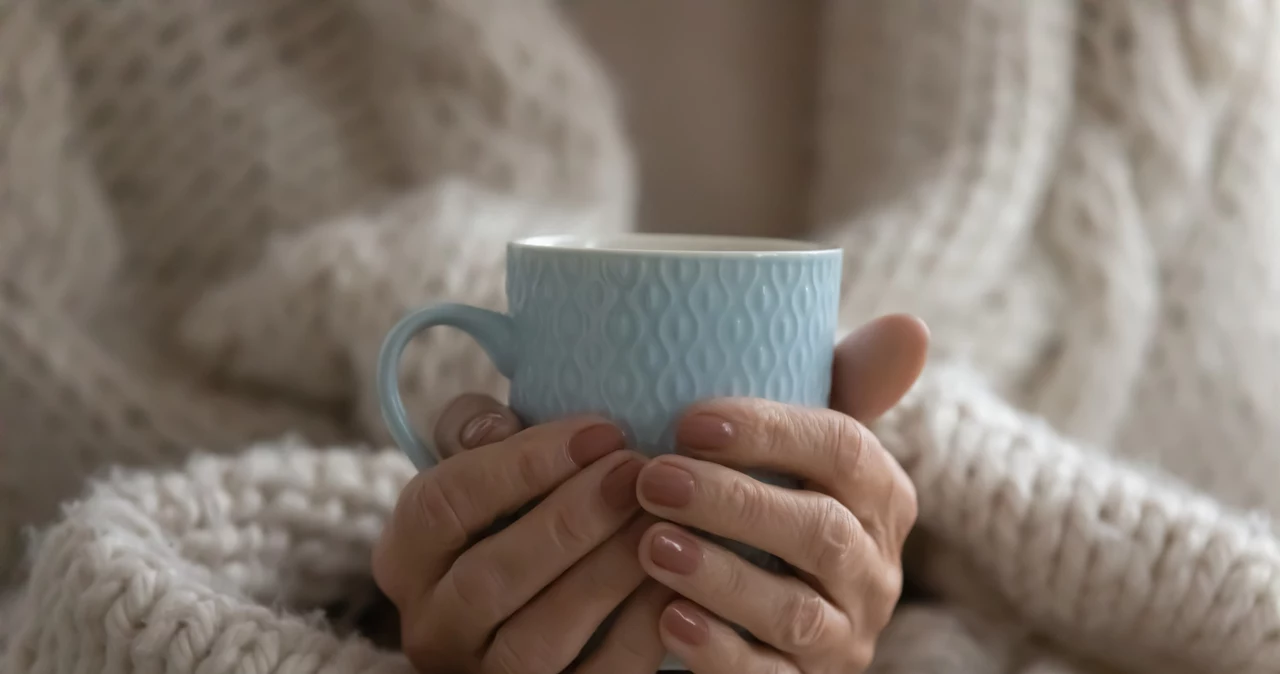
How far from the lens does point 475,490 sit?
0.42 meters

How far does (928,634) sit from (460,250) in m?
0.36

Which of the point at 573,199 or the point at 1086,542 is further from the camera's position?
the point at 573,199

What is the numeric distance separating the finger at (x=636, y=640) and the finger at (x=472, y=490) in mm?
51

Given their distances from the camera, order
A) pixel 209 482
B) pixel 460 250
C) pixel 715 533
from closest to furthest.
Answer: pixel 715 533, pixel 209 482, pixel 460 250

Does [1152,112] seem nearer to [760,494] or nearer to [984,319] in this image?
[984,319]

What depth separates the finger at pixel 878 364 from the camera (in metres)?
0.46

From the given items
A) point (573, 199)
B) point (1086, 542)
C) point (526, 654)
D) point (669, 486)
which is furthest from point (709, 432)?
point (573, 199)

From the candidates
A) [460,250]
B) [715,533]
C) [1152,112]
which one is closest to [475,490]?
[715,533]

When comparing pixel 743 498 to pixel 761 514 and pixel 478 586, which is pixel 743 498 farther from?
pixel 478 586

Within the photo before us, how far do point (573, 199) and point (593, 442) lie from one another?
349 millimetres

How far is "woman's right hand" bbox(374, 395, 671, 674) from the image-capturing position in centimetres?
40

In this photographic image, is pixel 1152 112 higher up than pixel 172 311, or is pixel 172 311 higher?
pixel 1152 112

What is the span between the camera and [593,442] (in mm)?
394

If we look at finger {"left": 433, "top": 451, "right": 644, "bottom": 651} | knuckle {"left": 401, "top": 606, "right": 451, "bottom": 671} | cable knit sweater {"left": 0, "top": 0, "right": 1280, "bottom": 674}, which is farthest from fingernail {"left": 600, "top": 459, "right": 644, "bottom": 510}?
cable knit sweater {"left": 0, "top": 0, "right": 1280, "bottom": 674}
